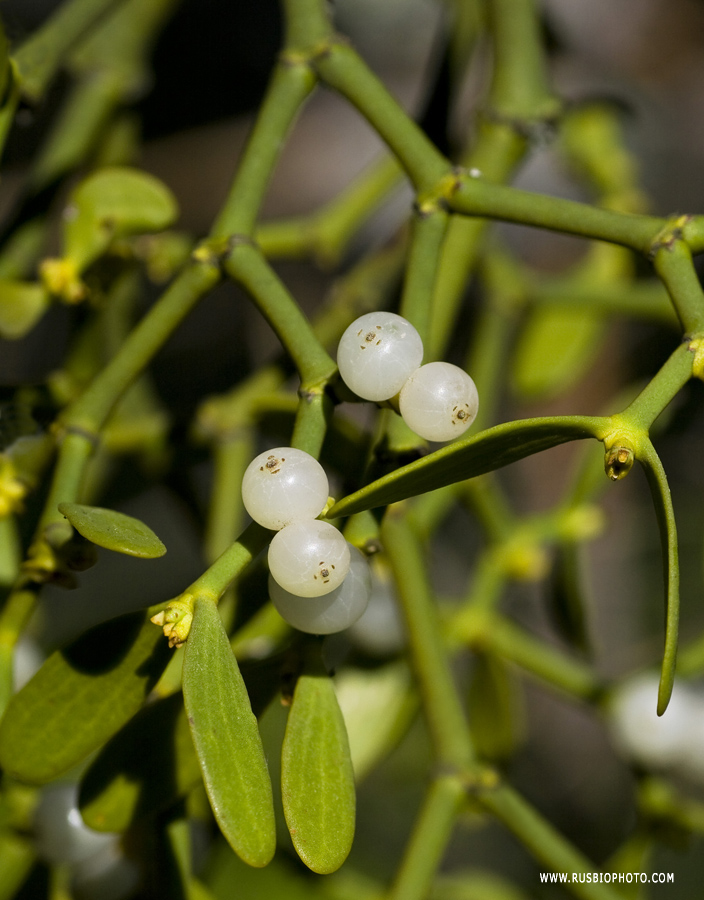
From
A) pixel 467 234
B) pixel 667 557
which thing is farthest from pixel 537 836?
pixel 467 234

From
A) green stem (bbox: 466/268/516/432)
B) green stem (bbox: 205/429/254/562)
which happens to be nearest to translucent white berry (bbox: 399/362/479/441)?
green stem (bbox: 205/429/254/562)

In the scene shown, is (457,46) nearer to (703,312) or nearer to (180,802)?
(703,312)

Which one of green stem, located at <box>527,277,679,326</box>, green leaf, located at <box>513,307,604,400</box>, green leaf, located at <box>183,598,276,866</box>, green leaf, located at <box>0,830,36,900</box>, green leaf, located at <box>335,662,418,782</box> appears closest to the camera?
green leaf, located at <box>183,598,276,866</box>

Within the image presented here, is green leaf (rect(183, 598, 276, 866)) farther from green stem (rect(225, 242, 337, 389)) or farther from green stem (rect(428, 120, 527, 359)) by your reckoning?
green stem (rect(428, 120, 527, 359))

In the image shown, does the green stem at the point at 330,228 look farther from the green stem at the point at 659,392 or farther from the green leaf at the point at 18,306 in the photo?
the green stem at the point at 659,392

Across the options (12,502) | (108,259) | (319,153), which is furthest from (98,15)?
(319,153)

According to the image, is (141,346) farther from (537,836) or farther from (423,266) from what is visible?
(537,836)
